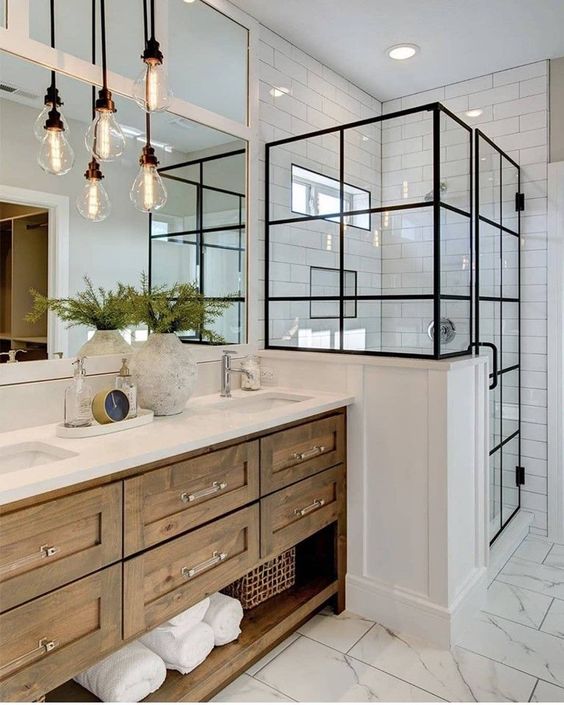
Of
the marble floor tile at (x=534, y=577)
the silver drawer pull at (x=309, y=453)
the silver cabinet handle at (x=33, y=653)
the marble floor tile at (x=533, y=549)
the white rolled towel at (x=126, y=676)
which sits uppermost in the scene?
the silver drawer pull at (x=309, y=453)

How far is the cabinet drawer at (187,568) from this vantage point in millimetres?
1454

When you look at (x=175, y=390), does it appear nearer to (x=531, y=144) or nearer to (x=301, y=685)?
(x=301, y=685)

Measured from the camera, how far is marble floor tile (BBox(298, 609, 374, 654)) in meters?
2.12

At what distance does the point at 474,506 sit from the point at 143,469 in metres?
1.58

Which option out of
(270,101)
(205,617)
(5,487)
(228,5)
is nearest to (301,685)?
(205,617)

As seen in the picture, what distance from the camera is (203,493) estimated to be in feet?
5.41

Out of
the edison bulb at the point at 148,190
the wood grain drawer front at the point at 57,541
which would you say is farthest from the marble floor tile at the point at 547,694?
the edison bulb at the point at 148,190

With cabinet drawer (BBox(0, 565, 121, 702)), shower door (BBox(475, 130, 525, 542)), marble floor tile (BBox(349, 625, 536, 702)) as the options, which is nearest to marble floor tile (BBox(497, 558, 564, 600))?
shower door (BBox(475, 130, 525, 542))

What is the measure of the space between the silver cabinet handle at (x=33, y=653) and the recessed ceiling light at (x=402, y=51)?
3.06 meters

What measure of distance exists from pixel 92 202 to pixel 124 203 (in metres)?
0.16

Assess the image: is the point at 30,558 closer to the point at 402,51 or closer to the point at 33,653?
the point at 33,653

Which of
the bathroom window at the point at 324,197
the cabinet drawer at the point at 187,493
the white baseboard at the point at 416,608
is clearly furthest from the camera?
the bathroom window at the point at 324,197

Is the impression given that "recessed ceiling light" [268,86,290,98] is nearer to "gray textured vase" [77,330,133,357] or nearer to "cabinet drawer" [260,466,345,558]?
"gray textured vase" [77,330,133,357]

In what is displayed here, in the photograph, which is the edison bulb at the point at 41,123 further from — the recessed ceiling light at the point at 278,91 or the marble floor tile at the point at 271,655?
the marble floor tile at the point at 271,655
